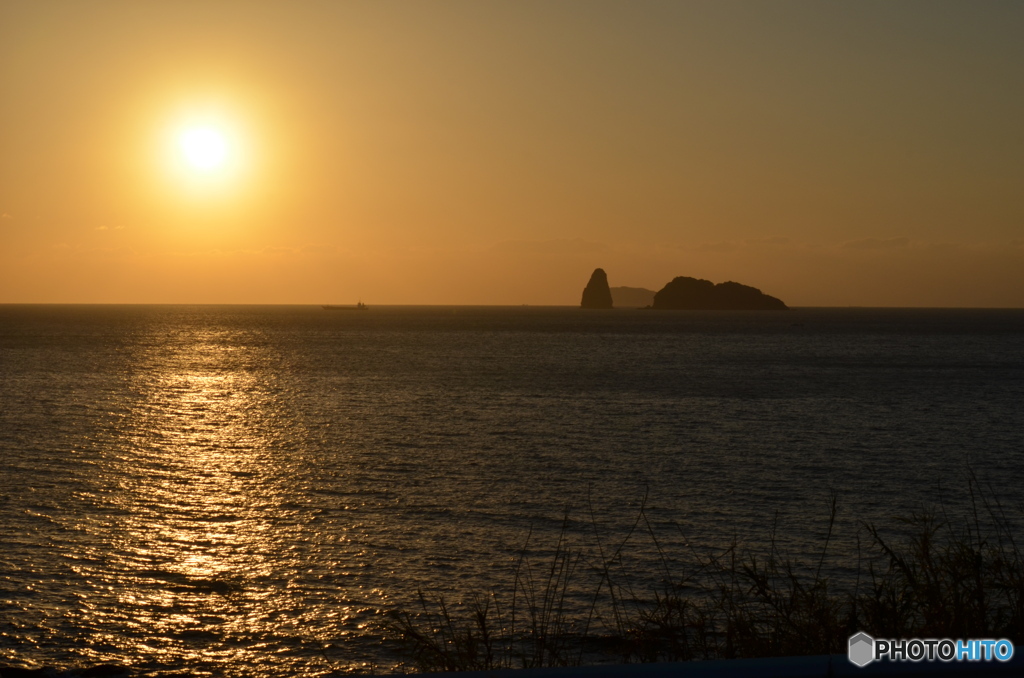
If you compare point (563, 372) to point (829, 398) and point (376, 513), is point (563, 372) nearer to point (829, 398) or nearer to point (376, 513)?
point (829, 398)

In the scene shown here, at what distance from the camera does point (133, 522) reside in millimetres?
26766

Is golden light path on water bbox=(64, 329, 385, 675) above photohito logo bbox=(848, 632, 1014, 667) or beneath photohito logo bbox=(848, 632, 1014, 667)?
beneath

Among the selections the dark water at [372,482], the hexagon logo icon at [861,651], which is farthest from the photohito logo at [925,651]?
the dark water at [372,482]

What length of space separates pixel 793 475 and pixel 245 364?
80816 millimetres

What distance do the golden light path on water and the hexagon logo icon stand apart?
1410 cm

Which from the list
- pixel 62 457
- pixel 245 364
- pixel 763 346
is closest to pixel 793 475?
pixel 62 457

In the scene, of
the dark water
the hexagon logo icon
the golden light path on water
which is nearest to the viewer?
the hexagon logo icon

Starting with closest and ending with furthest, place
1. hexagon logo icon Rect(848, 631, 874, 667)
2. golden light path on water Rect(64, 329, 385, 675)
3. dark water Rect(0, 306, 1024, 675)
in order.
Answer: hexagon logo icon Rect(848, 631, 874, 667), golden light path on water Rect(64, 329, 385, 675), dark water Rect(0, 306, 1024, 675)

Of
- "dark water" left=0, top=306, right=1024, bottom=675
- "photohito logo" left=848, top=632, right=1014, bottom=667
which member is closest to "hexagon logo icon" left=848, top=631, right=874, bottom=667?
"photohito logo" left=848, top=632, right=1014, bottom=667

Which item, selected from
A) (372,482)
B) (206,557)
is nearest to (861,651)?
(206,557)

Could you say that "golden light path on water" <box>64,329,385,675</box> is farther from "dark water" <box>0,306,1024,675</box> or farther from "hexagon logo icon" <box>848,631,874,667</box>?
"hexagon logo icon" <box>848,631,874,667</box>

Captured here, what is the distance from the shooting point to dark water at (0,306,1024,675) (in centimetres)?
1888

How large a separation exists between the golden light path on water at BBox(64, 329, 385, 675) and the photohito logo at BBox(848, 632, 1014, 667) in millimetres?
14015

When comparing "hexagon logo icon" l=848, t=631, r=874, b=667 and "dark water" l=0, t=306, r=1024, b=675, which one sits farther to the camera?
"dark water" l=0, t=306, r=1024, b=675
